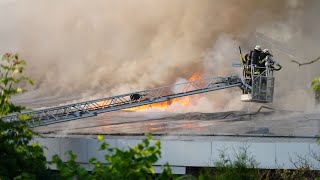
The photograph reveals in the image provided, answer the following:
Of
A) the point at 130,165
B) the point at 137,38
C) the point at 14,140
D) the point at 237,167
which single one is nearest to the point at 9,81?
the point at 14,140

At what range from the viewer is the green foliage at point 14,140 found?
482 cm

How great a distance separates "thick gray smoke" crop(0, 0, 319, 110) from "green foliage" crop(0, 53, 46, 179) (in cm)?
1296

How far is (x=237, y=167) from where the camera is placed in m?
9.23

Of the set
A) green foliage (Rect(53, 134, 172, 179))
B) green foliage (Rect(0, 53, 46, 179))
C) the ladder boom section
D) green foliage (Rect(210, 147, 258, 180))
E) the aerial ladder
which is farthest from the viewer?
the aerial ladder

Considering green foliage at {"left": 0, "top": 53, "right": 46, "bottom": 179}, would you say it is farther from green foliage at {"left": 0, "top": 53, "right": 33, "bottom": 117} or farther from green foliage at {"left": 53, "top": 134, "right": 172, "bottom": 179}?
green foliage at {"left": 53, "top": 134, "right": 172, "bottom": 179}

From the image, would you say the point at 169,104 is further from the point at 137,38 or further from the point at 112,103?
the point at 137,38

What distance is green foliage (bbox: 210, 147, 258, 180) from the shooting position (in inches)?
354

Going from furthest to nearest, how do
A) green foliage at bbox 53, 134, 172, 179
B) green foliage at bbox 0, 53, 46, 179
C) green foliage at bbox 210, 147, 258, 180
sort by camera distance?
green foliage at bbox 210, 147, 258, 180 < green foliage at bbox 0, 53, 46, 179 < green foliage at bbox 53, 134, 172, 179

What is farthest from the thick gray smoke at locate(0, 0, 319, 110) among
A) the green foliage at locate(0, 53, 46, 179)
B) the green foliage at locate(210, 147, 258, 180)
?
the green foliage at locate(0, 53, 46, 179)

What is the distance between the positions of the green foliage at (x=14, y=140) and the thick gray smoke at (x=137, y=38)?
1296cm

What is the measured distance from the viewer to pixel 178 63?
63.2 feet

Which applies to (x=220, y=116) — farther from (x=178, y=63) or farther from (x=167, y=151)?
(x=178, y=63)

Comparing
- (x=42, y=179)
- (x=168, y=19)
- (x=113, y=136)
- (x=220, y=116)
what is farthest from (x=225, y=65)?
(x=42, y=179)

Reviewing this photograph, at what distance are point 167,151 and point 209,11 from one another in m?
10.5
